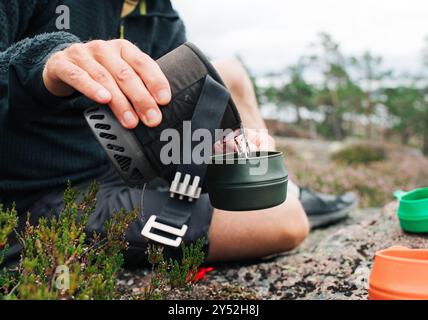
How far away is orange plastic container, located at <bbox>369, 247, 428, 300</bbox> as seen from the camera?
1729mm

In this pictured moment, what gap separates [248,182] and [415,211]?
160cm

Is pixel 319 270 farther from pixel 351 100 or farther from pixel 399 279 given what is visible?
pixel 351 100

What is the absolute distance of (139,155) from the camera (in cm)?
182

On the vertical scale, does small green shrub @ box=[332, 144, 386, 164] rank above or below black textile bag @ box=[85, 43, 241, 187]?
below

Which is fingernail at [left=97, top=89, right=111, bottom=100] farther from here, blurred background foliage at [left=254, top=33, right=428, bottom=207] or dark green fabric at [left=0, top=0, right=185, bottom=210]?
blurred background foliage at [left=254, top=33, right=428, bottom=207]

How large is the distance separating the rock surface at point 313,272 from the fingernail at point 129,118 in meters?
0.98

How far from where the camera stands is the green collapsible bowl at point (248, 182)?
1812 millimetres

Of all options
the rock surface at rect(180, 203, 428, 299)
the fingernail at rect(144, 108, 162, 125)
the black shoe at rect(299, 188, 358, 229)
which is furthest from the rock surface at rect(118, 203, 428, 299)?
the fingernail at rect(144, 108, 162, 125)

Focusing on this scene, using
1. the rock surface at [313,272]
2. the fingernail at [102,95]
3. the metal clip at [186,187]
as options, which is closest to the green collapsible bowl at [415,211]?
the rock surface at [313,272]

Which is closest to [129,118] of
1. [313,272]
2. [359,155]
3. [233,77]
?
[313,272]

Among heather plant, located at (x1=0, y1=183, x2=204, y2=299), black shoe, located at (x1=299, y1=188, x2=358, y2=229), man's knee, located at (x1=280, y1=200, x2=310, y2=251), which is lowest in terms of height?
black shoe, located at (x1=299, y1=188, x2=358, y2=229)

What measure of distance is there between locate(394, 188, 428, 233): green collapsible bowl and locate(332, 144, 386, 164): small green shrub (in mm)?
13426
